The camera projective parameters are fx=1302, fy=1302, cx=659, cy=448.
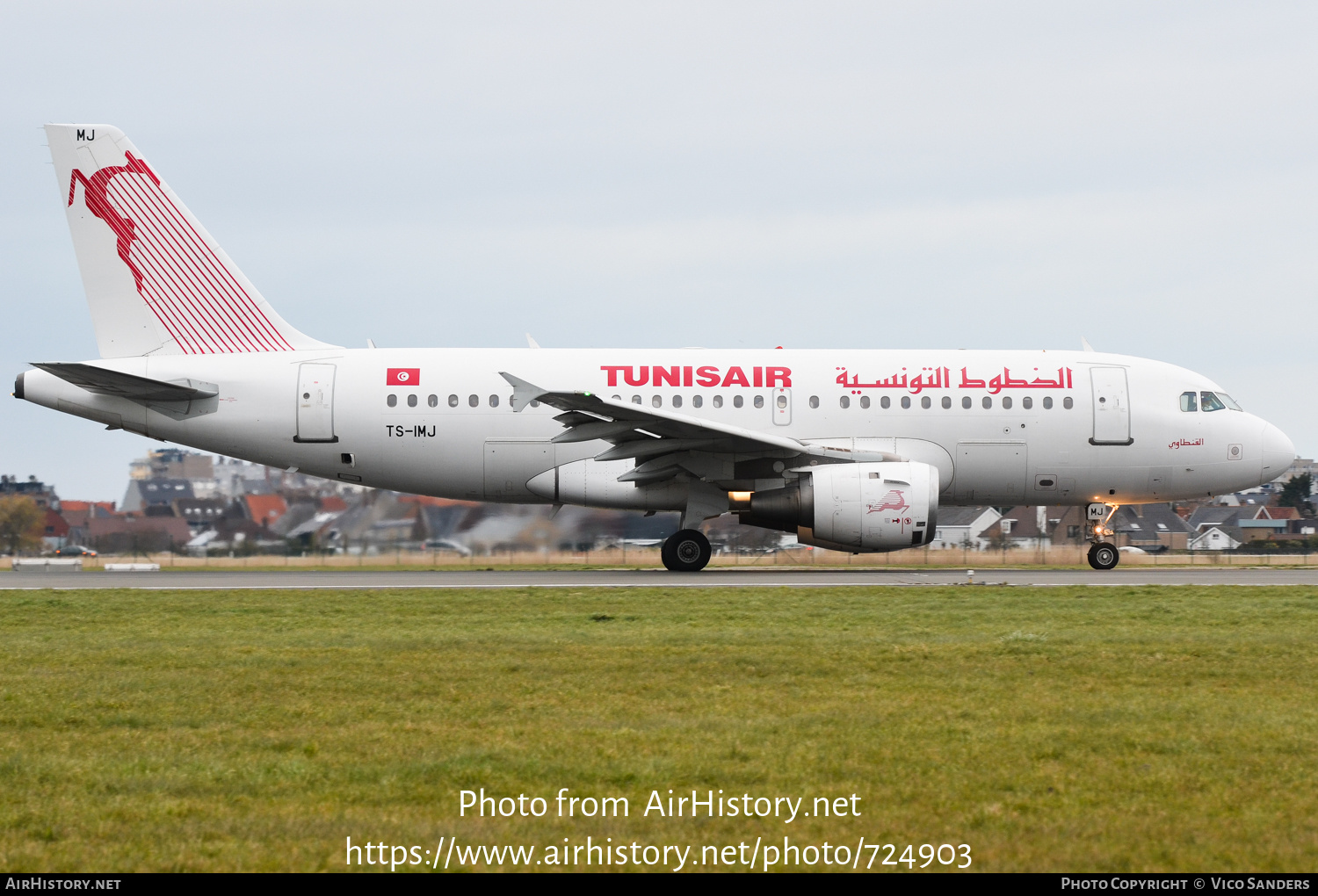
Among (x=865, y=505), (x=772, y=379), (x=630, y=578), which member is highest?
(x=772, y=379)

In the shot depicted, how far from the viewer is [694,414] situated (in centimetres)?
2216

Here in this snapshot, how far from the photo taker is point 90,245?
74.1 ft

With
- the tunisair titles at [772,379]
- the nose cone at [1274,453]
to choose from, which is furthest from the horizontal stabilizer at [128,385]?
the nose cone at [1274,453]

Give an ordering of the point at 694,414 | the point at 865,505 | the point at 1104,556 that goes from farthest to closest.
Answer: the point at 1104,556 → the point at 694,414 → the point at 865,505

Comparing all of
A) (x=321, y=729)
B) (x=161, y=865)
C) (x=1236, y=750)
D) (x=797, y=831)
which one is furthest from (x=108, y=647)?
(x=1236, y=750)

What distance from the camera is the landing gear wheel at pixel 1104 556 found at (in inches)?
914

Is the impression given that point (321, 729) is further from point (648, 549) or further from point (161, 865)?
point (648, 549)

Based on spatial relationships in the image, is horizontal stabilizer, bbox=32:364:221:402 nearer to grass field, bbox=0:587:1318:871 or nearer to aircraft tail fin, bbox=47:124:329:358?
aircraft tail fin, bbox=47:124:329:358

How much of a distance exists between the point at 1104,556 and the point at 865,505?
5.72m

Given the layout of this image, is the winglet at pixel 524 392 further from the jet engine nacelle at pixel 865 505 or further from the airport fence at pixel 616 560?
the airport fence at pixel 616 560

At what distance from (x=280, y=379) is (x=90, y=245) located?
13.7 ft

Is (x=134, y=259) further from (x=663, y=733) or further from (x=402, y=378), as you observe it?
(x=663, y=733)

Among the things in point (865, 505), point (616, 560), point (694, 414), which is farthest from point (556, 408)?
point (865, 505)

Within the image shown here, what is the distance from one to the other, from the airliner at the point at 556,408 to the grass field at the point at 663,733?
29.8 ft
